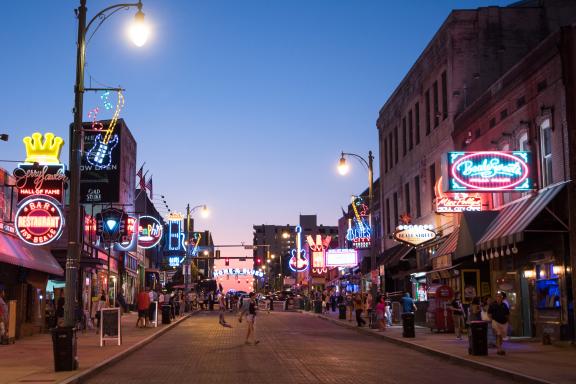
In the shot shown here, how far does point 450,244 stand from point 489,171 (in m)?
6.39

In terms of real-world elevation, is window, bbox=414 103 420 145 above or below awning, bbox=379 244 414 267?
above

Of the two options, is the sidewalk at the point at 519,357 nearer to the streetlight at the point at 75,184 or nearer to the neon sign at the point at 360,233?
the streetlight at the point at 75,184

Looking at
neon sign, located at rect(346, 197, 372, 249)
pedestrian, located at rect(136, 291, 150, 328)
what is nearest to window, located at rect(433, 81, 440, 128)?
neon sign, located at rect(346, 197, 372, 249)

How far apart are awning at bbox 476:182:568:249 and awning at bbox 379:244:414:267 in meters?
13.9

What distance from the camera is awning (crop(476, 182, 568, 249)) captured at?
21766 millimetres

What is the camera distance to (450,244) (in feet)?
99.3

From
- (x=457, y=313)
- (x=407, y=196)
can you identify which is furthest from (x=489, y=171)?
(x=407, y=196)

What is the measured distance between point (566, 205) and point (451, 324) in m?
9.53

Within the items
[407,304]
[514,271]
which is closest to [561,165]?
[514,271]

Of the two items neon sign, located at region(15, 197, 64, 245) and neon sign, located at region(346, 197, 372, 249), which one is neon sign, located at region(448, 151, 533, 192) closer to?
neon sign, located at region(15, 197, 64, 245)

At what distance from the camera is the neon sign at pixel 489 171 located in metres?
24.0

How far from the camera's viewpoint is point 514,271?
26453 millimetres

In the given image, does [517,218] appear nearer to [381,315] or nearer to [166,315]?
[381,315]

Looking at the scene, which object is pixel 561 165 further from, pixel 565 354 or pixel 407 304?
pixel 407 304
